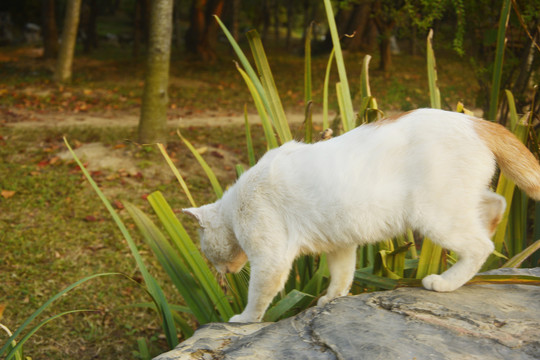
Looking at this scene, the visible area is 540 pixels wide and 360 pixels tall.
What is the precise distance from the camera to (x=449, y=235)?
2312mm

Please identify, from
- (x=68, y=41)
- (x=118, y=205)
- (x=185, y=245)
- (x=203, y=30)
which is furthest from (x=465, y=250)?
(x=203, y=30)

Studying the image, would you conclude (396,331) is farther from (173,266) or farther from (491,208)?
(173,266)

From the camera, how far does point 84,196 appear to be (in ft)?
20.8

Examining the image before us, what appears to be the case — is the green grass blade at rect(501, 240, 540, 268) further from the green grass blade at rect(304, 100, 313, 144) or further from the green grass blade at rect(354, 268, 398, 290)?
the green grass blade at rect(304, 100, 313, 144)

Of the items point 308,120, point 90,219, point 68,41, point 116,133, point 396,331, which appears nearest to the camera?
point 396,331

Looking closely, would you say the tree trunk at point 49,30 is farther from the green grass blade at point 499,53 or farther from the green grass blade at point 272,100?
the green grass blade at point 499,53

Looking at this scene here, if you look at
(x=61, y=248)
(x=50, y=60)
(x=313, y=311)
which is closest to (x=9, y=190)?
(x=61, y=248)

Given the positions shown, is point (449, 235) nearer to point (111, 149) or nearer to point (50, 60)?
point (111, 149)

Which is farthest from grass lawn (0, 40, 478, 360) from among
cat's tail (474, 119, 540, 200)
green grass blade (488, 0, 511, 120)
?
green grass blade (488, 0, 511, 120)

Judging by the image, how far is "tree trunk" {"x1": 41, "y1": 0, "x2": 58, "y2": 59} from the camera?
1580 centimetres

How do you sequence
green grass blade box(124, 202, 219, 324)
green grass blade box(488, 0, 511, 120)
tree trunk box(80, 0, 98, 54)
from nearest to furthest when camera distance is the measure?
green grass blade box(488, 0, 511, 120)
green grass blade box(124, 202, 219, 324)
tree trunk box(80, 0, 98, 54)

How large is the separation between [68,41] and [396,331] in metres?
11.9

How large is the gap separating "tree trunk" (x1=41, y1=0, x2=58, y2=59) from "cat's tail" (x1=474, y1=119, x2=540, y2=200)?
1591cm

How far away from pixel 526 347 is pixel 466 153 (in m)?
0.81
